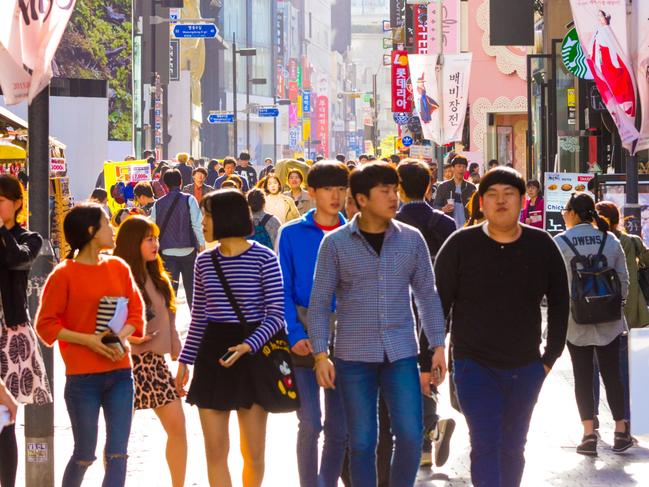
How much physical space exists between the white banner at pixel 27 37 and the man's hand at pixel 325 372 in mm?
2250

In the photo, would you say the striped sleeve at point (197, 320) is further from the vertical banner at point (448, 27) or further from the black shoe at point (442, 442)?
the vertical banner at point (448, 27)

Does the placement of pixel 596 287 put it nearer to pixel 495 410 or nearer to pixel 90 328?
pixel 495 410

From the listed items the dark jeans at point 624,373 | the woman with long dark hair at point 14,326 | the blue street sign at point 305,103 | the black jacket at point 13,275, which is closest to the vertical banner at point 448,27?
the dark jeans at point 624,373

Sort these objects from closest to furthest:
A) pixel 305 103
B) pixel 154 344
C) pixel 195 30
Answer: pixel 154 344
pixel 195 30
pixel 305 103

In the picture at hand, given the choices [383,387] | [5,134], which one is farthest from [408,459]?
[5,134]

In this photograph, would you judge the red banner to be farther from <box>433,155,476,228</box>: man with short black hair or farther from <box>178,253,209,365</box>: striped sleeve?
<box>178,253,209,365</box>: striped sleeve

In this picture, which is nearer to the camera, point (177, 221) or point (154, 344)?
point (154, 344)

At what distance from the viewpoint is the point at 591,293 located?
30.7 feet

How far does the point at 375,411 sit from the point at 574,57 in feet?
52.6

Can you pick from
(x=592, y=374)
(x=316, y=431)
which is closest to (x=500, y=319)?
(x=316, y=431)

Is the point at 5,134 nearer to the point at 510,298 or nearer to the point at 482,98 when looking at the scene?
the point at 510,298

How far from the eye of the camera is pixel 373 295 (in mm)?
6602

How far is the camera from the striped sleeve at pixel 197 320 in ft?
22.0

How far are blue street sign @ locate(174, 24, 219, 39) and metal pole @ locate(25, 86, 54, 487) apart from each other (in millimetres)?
27328
